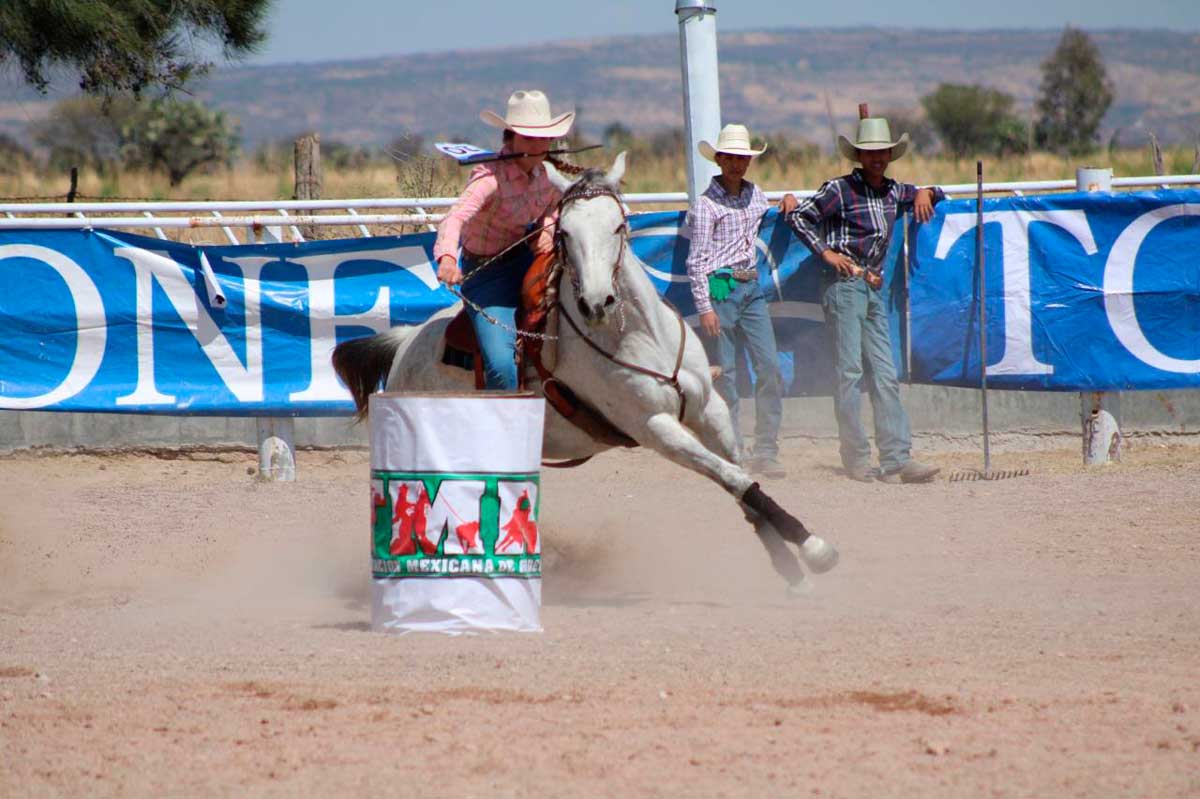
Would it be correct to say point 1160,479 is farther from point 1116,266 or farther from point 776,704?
point 776,704

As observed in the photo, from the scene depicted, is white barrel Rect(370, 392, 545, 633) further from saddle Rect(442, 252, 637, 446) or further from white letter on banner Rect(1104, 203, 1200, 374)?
white letter on banner Rect(1104, 203, 1200, 374)

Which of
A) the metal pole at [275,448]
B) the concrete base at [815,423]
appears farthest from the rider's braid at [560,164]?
the concrete base at [815,423]

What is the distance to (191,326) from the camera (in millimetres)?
10898

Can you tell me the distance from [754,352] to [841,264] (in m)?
0.81

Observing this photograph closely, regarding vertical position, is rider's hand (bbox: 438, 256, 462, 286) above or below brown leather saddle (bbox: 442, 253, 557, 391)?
above

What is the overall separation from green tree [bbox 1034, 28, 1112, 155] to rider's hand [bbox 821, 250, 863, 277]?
1530 inches

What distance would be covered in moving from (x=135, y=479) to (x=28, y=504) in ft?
4.51

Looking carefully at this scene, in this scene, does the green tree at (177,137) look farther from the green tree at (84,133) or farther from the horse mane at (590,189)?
the horse mane at (590,189)

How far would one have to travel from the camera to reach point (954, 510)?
9172 millimetres

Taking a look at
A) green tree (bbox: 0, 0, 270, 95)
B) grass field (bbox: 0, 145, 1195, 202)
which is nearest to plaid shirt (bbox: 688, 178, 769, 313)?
green tree (bbox: 0, 0, 270, 95)

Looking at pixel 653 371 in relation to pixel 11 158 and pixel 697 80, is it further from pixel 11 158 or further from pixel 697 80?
pixel 11 158

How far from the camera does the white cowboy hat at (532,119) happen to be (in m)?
7.14

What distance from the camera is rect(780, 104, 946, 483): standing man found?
10.4 meters

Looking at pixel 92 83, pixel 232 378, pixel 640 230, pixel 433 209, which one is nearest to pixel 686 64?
pixel 640 230
